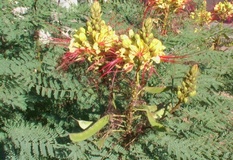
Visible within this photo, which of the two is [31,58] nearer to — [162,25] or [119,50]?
[119,50]

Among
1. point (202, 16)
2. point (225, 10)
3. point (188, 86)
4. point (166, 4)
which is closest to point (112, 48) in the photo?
point (188, 86)

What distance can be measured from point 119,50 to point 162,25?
1216mm

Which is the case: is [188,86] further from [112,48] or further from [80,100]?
[80,100]

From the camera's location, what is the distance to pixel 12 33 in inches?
74.7

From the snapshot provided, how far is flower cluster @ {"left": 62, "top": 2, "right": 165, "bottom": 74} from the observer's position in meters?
1.31

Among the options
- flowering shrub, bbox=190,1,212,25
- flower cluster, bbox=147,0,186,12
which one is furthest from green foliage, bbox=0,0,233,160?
flowering shrub, bbox=190,1,212,25

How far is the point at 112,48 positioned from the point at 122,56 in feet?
0.31

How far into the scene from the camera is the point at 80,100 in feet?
5.42

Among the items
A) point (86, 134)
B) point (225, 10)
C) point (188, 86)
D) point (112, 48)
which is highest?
point (225, 10)

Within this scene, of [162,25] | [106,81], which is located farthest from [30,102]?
[162,25]

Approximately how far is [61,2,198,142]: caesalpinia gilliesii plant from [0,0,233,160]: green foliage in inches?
3.0

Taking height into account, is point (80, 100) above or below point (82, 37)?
below

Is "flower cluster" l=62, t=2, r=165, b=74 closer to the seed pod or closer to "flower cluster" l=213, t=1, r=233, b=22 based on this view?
the seed pod

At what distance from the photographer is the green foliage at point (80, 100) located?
1.51 metres
